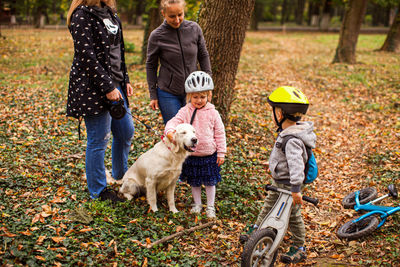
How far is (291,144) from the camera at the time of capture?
11.9 feet

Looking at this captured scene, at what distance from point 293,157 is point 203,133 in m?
1.39

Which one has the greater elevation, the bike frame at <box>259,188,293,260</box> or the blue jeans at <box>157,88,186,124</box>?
the blue jeans at <box>157,88,186,124</box>

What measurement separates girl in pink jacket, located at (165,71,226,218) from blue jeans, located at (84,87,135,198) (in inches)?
31.5

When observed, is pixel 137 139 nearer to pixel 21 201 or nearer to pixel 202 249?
pixel 21 201

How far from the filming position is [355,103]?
1101 cm

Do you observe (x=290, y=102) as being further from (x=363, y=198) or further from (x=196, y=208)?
(x=363, y=198)

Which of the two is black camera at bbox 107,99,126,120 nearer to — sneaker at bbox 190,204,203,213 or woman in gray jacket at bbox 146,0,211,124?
woman in gray jacket at bbox 146,0,211,124

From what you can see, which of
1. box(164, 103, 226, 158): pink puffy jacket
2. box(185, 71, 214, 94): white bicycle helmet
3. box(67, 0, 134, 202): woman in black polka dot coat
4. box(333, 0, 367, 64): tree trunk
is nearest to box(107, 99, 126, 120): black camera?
box(67, 0, 134, 202): woman in black polka dot coat

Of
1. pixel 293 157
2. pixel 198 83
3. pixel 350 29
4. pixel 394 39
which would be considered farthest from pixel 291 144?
pixel 394 39

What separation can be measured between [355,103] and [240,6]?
6.42m

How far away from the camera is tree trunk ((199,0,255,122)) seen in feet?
21.6

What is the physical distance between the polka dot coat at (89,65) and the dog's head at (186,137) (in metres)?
1.00

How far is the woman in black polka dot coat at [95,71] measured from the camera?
397cm

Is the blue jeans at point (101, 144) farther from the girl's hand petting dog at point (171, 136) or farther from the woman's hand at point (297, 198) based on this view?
the woman's hand at point (297, 198)
